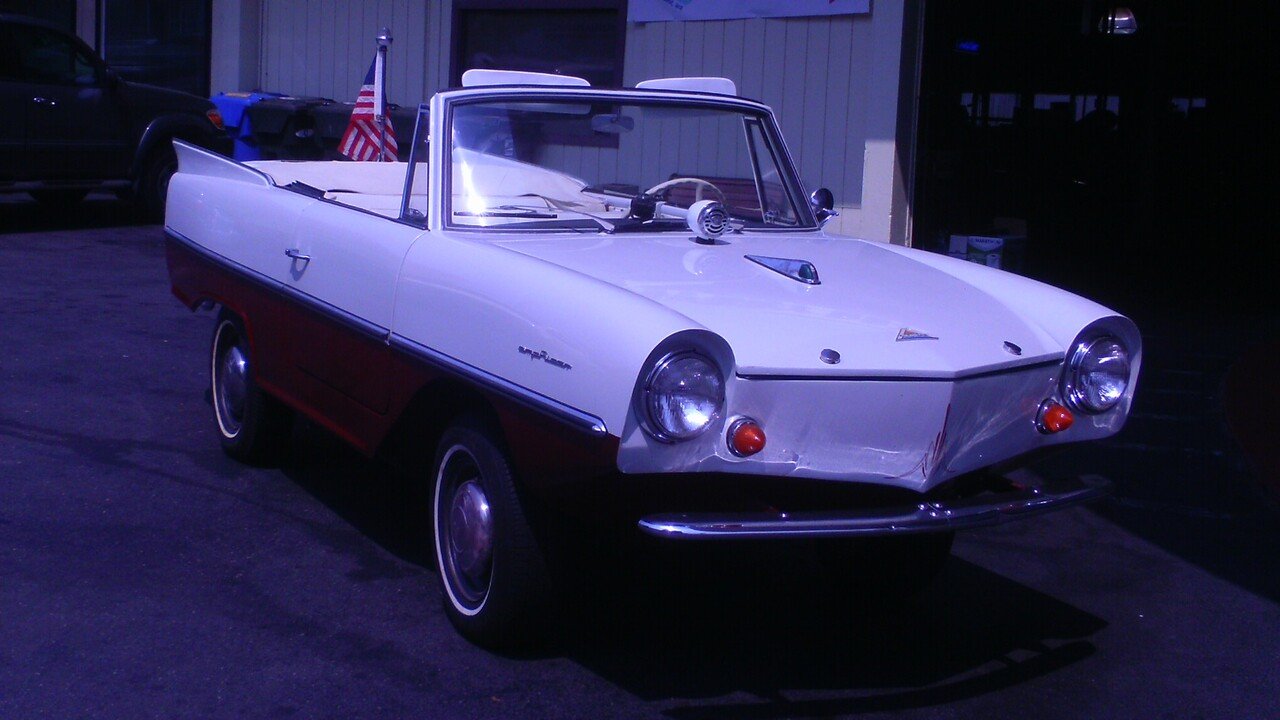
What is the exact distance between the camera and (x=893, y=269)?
4.41m

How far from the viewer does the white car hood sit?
11.2 ft

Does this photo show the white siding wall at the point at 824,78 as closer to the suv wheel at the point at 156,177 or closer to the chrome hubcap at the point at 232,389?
the suv wheel at the point at 156,177

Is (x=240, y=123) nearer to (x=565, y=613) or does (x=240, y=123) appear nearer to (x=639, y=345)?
(x=565, y=613)

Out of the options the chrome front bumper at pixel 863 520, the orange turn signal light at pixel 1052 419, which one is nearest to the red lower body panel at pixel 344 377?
the chrome front bumper at pixel 863 520

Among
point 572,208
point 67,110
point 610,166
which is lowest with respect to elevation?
point 572,208

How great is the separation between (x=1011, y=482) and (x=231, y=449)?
128 inches

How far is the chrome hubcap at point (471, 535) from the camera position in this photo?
381 centimetres

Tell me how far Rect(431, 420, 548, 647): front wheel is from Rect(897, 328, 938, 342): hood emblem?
1.08 meters

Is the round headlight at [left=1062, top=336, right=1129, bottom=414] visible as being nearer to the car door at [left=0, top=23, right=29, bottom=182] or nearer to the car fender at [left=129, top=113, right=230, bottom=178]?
the car door at [left=0, top=23, right=29, bottom=182]

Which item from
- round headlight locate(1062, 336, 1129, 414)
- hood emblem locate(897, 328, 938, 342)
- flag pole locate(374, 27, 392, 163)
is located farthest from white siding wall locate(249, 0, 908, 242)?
hood emblem locate(897, 328, 938, 342)

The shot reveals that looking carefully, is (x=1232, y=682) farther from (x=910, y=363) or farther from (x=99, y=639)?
(x=99, y=639)

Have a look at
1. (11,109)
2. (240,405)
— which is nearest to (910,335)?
(240,405)

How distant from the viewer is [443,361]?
3.86 m

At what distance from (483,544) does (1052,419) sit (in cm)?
161
